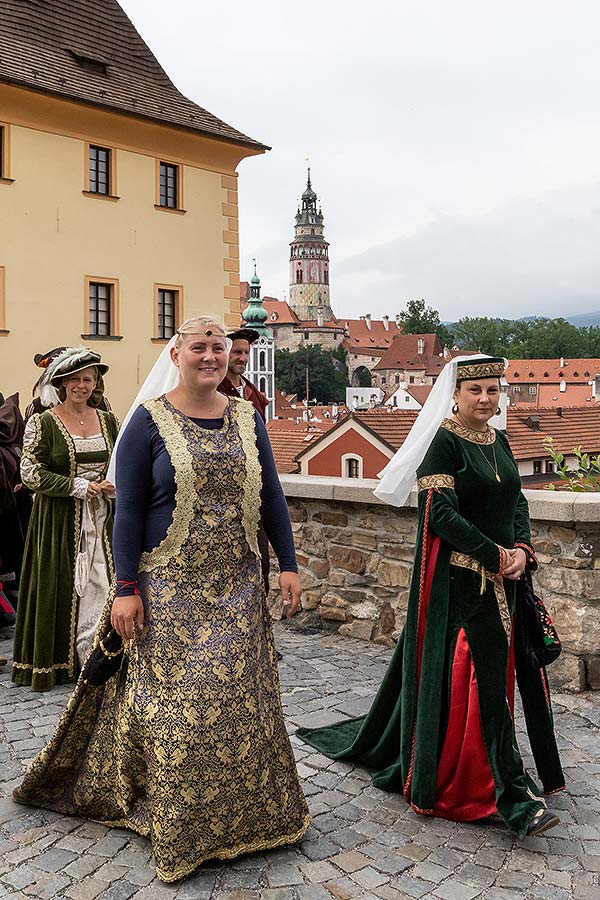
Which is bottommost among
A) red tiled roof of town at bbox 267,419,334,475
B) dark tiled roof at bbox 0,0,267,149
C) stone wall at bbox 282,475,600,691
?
red tiled roof of town at bbox 267,419,334,475

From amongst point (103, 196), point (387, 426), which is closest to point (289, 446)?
point (387, 426)

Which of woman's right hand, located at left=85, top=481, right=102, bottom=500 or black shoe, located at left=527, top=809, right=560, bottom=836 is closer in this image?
black shoe, located at left=527, top=809, right=560, bottom=836

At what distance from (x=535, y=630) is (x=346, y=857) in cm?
119

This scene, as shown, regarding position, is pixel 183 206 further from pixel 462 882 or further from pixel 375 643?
pixel 462 882

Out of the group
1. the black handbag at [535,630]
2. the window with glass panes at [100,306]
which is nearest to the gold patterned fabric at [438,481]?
the black handbag at [535,630]

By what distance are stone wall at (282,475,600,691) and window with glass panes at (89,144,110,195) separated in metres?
17.5

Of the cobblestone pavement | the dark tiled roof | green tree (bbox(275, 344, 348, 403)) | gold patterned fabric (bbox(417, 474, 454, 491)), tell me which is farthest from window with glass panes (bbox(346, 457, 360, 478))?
green tree (bbox(275, 344, 348, 403))

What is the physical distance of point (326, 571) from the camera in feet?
22.0

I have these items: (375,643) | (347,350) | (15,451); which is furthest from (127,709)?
(347,350)

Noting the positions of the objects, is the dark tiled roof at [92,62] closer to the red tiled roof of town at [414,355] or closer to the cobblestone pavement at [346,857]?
the cobblestone pavement at [346,857]

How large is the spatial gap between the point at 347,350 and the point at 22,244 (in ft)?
413

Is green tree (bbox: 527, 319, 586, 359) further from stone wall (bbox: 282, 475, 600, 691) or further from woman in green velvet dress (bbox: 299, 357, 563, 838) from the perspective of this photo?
woman in green velvet dress (bbox: 299, 357, 563, 838)

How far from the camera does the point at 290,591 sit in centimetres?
363

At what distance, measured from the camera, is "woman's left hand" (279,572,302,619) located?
362 centimetres
